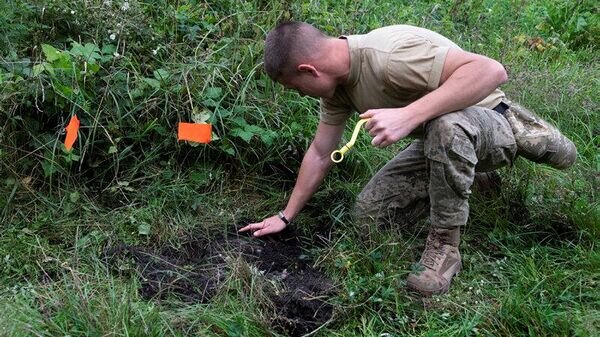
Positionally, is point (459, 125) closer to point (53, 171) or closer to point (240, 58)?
point (240, 58)

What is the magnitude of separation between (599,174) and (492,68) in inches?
43.7

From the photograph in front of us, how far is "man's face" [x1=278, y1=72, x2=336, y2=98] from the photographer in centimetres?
Answer: 258

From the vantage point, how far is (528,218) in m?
3.09

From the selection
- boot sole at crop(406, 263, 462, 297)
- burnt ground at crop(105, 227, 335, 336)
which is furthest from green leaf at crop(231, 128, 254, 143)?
boot sole at crop(406, 263, 462, 297)

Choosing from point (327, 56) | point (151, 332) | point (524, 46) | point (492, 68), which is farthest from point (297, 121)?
point (524, 46)

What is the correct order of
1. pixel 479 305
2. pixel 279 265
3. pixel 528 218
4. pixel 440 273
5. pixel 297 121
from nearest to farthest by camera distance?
pixel 479 305, pixel 440 273, pixel 279 265, pixel 528 218, pixel 297 121

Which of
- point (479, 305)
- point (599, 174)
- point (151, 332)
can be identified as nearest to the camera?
point (151, 332)

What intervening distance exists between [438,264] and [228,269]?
29.9 inches

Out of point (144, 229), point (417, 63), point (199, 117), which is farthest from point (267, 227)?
point (417, 63)

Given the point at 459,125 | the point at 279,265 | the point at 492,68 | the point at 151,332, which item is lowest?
the point at 279,265

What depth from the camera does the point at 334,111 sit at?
288cm

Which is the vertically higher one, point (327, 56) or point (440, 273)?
point (327, 56)

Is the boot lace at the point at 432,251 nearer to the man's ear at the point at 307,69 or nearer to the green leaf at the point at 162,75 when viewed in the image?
the man's ear at the point at 307,69

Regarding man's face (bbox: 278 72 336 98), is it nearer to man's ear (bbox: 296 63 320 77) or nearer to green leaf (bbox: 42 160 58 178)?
man's ear (bbox: 296 63 320 77)
